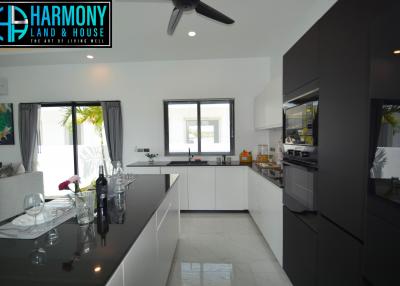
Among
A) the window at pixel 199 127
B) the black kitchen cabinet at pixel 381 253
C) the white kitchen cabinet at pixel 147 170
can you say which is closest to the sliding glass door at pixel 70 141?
the white kitchen cabinet at pixel 147 170

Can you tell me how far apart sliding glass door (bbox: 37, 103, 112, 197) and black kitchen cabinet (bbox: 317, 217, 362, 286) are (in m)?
4.01

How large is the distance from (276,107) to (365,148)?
1.66 m

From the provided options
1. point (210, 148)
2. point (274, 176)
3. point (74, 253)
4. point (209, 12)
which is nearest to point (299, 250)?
point (274, 176)

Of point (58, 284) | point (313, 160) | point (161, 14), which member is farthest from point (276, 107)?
point (58, 284)

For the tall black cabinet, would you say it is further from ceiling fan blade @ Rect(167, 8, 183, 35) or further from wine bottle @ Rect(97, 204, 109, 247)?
wine bottle @ Rect(97, 204, 109, 247)

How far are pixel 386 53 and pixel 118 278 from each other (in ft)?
4.60

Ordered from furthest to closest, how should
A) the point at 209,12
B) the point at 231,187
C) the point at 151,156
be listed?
the point at 151,156 → the point at 231,187 → the point at 209,12

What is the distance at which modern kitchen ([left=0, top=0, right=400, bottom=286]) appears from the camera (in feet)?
2.69

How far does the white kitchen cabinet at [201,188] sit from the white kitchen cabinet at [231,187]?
0.09 metres

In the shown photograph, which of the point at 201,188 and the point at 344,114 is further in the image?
the point at 201,188

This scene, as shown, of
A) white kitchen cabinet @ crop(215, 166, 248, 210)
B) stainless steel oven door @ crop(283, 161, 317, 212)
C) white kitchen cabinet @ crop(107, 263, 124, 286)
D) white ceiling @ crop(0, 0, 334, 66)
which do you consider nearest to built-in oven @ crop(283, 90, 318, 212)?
stainless steel oven door @ crop(283, 161, 317, 212)

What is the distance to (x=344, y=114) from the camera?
1012 mm

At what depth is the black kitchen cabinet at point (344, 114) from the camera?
886 mm

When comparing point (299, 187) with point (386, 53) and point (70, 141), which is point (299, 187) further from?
point (70, 141)
